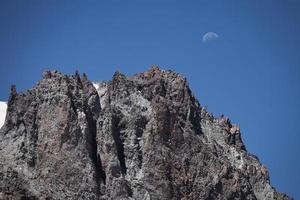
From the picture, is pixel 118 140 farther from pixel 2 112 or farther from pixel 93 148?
pixel 2 112

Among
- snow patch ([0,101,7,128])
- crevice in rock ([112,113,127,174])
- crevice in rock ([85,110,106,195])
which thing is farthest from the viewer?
snow patch ([0,101,7,128])

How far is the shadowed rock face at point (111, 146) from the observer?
7481cm

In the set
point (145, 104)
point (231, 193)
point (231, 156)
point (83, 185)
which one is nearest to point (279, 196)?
point (231, 156)

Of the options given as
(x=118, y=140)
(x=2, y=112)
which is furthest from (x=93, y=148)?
(x=2, y=112)

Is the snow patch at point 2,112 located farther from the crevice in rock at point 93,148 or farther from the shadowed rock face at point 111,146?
the crevice in rock at point 93,148

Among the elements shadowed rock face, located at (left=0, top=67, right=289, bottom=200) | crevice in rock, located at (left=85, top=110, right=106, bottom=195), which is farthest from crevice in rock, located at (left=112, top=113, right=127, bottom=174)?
crevice in rock, located at (left=85, top=110, right=106, bottom=195)

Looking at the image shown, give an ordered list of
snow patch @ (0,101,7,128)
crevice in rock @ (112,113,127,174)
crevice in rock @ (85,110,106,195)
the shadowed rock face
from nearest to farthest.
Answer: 1. the shadowed rock face
2. crevice in rock @ (85,110,106,195)
3. crevice in rock @ (112,113,127,174)
4. snow patch @ (0,101,7,128)

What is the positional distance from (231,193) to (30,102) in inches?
899

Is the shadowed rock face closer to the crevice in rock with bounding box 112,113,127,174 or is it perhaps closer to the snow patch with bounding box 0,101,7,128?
the crevice in rock with bounding box 112,113,127,174

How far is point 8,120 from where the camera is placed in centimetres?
8306

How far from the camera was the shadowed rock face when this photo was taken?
74812 mm

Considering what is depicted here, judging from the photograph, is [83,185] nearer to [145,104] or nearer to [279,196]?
[145,104]

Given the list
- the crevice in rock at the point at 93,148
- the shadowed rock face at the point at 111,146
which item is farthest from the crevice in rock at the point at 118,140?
the crevice in rock at the point at 93,148

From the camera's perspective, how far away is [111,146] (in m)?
79.1
